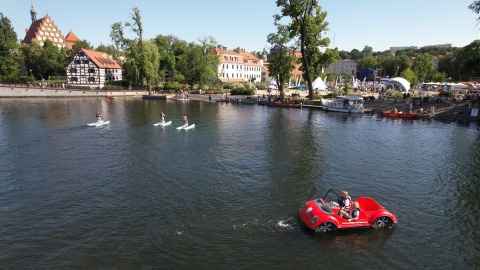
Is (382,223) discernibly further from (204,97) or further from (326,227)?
(204,97)

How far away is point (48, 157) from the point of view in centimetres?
2789

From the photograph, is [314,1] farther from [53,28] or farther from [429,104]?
[53,28]

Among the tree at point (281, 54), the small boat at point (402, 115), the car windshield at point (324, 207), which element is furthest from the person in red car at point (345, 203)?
the tree at point (281, 54)

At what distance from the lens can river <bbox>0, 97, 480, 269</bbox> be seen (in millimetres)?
14227

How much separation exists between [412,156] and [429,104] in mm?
33685

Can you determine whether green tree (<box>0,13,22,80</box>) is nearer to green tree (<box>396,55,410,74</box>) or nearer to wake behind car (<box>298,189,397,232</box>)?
wake behind car (<box>298,189,397,232</box>)

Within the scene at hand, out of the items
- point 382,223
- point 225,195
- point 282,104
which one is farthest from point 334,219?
point 282,104

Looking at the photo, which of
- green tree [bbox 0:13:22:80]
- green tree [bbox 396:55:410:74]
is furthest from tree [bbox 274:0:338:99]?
green tree [bbox 396:55:410:74]

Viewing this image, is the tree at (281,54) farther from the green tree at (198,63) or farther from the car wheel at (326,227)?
the car wheel at (326,227)

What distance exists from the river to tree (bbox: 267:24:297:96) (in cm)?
3581

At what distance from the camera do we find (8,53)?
309ft

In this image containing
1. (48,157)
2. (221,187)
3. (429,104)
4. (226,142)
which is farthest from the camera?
(429,104)

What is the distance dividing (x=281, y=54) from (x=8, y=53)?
80.5 metres

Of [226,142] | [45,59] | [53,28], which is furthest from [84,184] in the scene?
[53,28]
